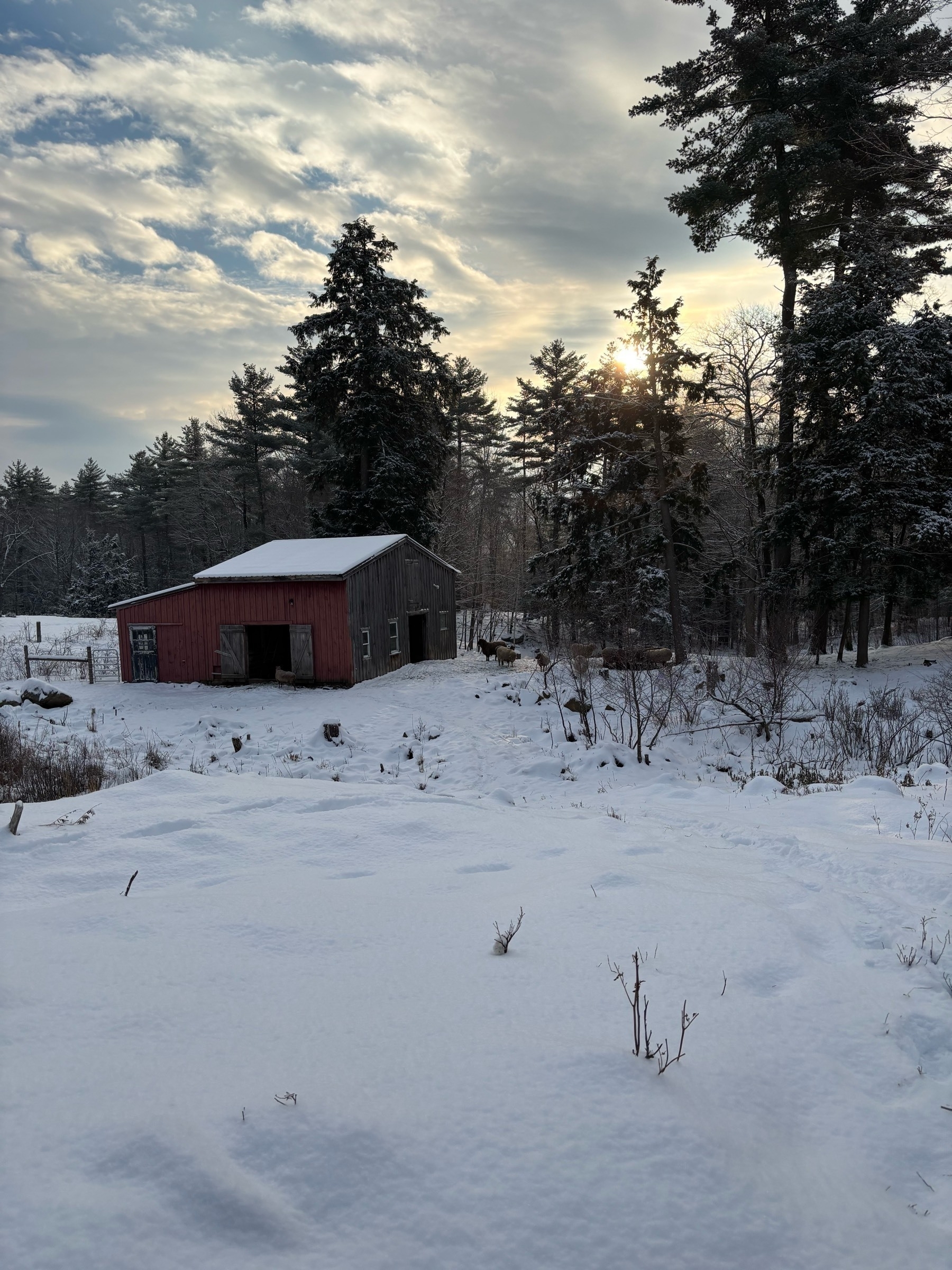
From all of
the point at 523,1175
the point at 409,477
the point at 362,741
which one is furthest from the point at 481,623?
the point at 523,1175

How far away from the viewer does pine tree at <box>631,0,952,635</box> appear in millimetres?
18812

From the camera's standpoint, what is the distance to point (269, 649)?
24.6 meters

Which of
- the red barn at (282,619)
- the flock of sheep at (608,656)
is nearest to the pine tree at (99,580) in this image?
the red barn at (282,619)

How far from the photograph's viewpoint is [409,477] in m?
30.3

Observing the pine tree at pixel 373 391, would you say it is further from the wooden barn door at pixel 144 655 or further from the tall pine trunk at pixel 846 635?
the tall pine trunk at pixel 846 635

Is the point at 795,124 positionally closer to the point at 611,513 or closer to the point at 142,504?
the point at 611,513

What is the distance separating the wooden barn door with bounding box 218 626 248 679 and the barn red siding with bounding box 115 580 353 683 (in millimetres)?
209

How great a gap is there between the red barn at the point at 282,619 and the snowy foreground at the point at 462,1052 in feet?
49.8

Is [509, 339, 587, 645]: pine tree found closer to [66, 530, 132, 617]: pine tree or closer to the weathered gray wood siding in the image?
the weathered gray wood siding

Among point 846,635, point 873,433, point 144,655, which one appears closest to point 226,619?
point 144,655

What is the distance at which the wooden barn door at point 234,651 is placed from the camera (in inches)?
859

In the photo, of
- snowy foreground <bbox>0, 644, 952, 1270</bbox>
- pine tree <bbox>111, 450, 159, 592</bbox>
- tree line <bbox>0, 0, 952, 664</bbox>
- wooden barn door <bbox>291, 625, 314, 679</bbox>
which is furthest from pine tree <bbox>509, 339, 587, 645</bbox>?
pine tree <bbox>111, 450, 159, 592</bbox>

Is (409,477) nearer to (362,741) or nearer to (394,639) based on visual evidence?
(394,639)

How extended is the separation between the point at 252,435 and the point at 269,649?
74.1 feet
